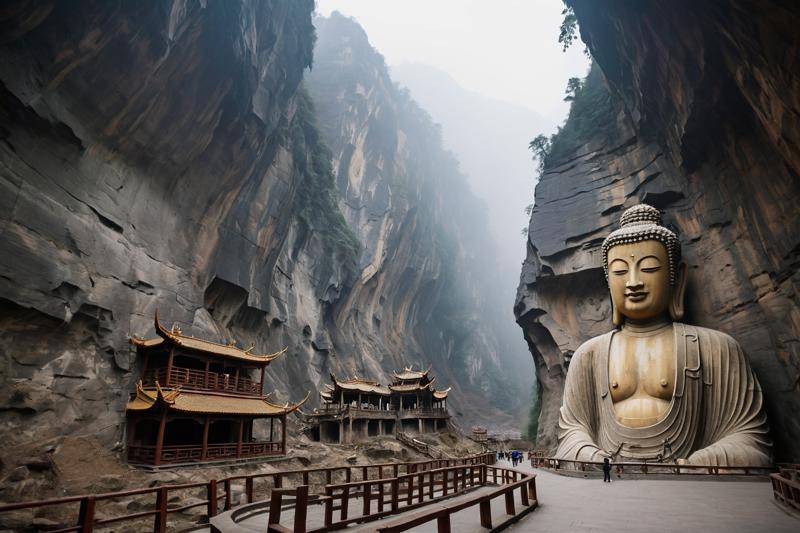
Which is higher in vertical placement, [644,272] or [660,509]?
[644,272]

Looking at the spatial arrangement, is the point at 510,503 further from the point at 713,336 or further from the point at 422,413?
the point at 422,413

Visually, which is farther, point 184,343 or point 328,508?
point 184,343

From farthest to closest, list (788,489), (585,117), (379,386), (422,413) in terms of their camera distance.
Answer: (379,386)
(422,413)
(585,117)
(788,489)

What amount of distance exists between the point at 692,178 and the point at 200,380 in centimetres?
1720

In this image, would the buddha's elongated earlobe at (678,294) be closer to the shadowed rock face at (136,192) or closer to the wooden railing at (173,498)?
the wooden railing at (173,498)

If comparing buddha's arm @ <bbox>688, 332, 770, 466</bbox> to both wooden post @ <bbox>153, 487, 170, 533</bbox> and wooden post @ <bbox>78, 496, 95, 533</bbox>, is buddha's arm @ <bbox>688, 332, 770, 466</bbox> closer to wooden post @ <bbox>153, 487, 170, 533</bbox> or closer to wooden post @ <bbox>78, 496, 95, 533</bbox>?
wooden post @ <bbox>153, 487, 170, 533</bbox>

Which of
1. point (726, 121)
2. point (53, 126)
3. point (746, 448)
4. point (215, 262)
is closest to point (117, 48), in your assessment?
point (53, 126)

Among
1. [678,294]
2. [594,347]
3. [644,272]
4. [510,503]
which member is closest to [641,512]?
[510,503]

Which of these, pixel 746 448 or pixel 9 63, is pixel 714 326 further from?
pixel 9 63

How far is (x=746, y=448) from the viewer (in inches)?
394

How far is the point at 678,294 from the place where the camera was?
1367 centimetres

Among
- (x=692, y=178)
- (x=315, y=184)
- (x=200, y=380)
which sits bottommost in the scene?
(x=200, y=380)

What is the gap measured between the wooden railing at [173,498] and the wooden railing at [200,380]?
11.3ft

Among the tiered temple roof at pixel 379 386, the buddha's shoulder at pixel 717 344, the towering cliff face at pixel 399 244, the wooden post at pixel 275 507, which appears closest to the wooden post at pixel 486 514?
the wooden post at pixel 275 507
